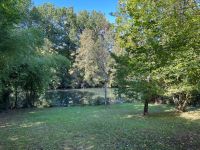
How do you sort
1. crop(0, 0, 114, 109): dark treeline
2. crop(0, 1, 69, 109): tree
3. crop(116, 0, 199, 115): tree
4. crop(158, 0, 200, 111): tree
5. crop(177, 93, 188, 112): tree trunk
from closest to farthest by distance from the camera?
crop(158, 0, 200, 111): tree
crop(116, 0, 199, 115): tree
crop(0, 0, 114, 109): dark treeline
crop(0, 1, 69, 109): tree
crop(177, 93, 188, 112): tree trunk

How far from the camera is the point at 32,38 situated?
12.5 meters

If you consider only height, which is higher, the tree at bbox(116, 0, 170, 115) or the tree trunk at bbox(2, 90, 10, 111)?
the tree at bbox(116, 0, 170, 115)

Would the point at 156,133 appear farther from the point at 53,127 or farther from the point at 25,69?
the point at 25,69

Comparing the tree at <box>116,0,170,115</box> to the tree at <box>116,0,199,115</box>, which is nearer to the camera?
the tree at <box>116,0,199,115</box>

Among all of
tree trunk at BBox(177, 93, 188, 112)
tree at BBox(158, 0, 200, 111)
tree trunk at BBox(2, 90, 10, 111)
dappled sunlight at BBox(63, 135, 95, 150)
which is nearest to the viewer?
tree at BBox(158, 0, 200, 111)

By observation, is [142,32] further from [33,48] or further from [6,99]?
[6,99]

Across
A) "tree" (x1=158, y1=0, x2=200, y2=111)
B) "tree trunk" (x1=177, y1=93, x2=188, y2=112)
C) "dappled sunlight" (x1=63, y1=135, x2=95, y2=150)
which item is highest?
"tree" (x1=158, y1=0, x2=200, y2=111)

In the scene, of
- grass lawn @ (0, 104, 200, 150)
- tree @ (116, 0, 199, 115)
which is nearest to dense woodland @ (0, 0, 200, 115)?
tree @ (116, 0, 199, 115)

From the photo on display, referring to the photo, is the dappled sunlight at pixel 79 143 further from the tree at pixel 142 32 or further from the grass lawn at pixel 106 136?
the tree at pixel 142 32

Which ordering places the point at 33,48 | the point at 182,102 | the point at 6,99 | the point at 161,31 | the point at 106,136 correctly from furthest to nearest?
the point at 6,99, the point at 182,102, the point at 33,48, the point at 106,136, the point at 161,31

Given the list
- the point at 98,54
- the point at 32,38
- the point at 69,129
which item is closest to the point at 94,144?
the point at 69,129

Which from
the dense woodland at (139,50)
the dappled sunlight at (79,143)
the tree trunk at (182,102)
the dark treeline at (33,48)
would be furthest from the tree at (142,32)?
the tree trunk at (182,102)

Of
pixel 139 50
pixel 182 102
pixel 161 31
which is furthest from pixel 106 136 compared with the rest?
pixel 182 102

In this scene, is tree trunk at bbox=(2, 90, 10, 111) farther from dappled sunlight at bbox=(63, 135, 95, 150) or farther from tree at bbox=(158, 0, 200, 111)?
tree at bbox=(158, 0, 200, 111)
